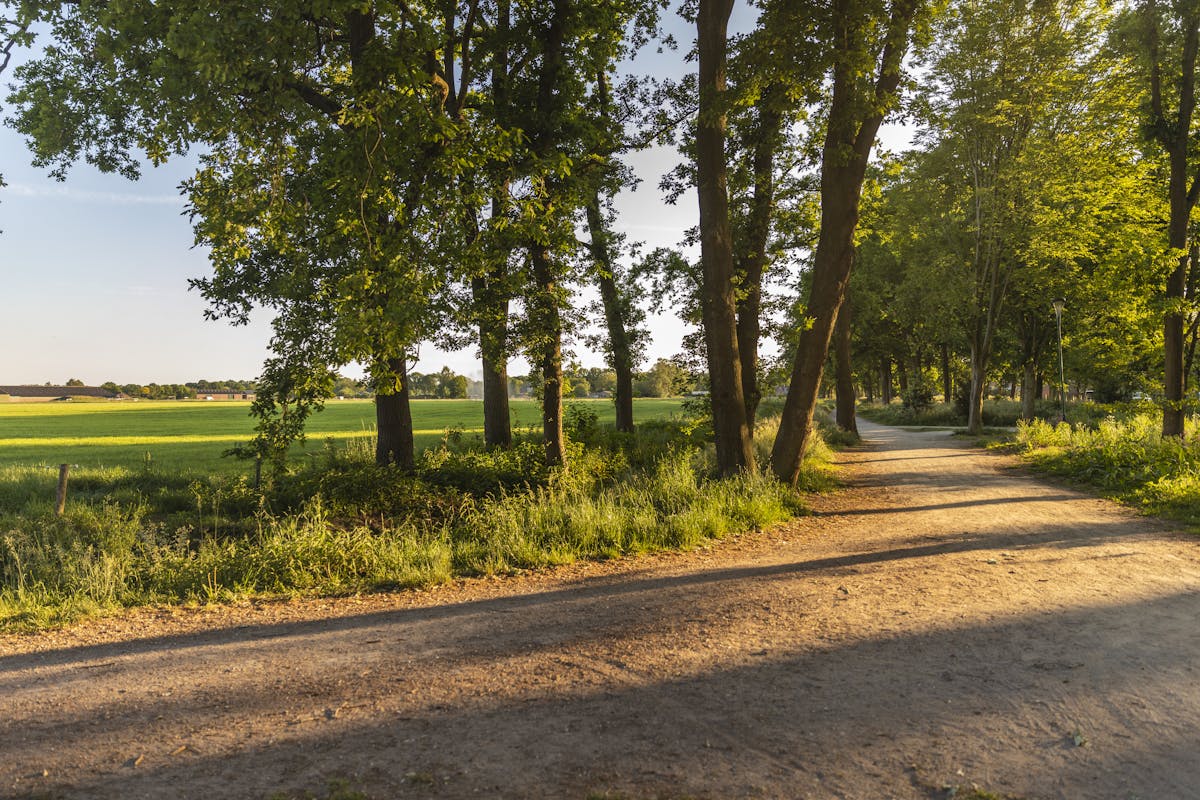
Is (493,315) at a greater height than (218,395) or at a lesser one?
greater

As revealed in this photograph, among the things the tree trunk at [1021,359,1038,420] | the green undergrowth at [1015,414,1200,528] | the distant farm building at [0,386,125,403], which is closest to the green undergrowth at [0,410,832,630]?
the green undergrowth at [1015,414,1200,528]

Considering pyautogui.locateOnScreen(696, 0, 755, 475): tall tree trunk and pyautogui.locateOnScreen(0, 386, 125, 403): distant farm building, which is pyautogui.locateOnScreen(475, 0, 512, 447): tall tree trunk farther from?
pyautogui.locateOnScreen(0, 386, 125, 403): distant farm building

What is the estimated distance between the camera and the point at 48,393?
9419 cm

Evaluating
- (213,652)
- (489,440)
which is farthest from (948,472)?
(213,652)

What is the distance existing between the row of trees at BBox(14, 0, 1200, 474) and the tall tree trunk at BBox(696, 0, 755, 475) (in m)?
0.04

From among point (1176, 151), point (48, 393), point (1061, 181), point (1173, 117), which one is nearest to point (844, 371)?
point (1061, 181)

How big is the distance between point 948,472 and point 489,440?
1095 cm

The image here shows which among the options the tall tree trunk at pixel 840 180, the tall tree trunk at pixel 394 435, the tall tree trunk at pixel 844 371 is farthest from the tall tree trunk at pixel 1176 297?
the tall tree trunk at pixel 394 435

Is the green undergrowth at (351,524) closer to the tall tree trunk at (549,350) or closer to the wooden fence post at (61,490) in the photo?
the wooden fence post at (61,490)

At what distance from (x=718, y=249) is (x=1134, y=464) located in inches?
353

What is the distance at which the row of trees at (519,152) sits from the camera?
830 centimetres

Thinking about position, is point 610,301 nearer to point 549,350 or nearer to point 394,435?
point 549,350

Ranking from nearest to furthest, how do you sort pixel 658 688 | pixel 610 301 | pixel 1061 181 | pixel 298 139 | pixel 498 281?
pixel 658 688, pixel 298 139, pixel 498 281, pixel 610 301, pixel 1061 181

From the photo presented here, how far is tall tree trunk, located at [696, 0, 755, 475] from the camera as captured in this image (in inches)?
427
